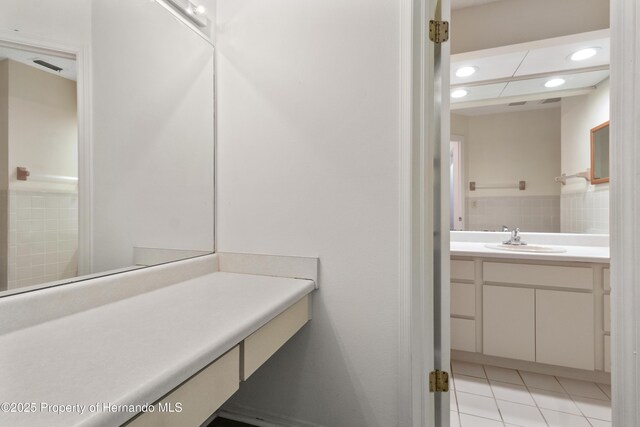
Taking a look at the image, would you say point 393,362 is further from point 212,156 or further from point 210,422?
A: point 212,156

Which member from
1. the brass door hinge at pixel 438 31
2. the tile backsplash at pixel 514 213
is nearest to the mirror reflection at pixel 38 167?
the brass door hinge at pixel 438 31

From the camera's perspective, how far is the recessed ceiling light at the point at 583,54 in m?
1.99

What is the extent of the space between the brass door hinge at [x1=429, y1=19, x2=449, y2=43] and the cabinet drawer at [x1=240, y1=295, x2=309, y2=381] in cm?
121

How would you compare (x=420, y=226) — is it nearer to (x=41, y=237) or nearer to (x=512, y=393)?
(x=41, y=237)

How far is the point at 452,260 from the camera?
2.15 metres

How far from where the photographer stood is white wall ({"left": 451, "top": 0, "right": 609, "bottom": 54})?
6.33 ft

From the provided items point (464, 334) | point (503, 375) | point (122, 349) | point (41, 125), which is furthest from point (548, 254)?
point (41, 125)

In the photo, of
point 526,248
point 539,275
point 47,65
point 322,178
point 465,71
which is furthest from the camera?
point 465,71

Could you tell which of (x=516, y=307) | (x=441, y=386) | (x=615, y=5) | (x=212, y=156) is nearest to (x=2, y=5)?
(x=212, y=156)

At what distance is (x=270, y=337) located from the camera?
1021 mm

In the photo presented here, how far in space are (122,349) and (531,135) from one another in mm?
2704

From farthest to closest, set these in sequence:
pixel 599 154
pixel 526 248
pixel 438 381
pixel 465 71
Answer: pixel 465 71 < pixel 526 248 < pixel 599 154 < pixel 438 381

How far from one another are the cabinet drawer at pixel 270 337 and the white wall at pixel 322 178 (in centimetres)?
17

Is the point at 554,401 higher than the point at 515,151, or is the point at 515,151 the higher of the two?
the point at 515,151
